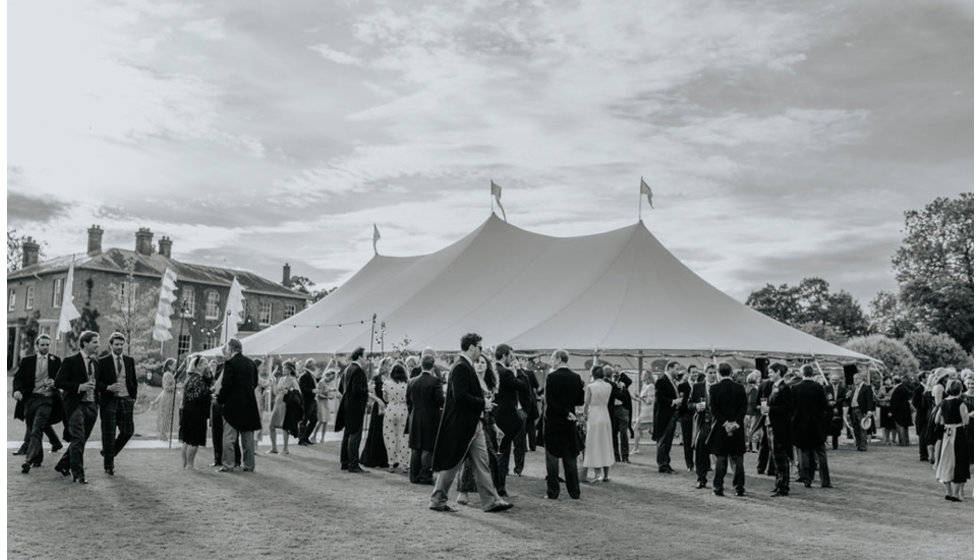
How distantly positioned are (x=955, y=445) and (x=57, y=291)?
4813cm

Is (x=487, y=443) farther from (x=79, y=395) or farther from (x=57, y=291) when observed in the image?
(x=57, y=291)

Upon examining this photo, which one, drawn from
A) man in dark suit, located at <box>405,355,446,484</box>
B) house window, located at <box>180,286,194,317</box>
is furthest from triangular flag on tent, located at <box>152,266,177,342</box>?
house window, located at <box>180,286,194,317</box>

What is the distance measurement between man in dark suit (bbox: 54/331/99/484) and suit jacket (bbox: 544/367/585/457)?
480 centimetres

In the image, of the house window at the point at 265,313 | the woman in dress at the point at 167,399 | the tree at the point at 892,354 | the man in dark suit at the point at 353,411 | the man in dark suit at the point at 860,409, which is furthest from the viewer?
the house window at the point at 265,313

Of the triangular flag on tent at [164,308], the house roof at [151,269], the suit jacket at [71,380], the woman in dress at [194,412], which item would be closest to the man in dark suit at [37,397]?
the suit jacket at [71,380]

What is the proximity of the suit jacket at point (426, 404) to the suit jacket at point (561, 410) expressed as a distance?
1.26m

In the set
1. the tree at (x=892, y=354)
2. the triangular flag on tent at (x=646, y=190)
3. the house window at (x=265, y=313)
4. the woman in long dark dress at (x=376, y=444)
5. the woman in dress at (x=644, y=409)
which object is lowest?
the woman in long dark dress at (x=376, y=444)

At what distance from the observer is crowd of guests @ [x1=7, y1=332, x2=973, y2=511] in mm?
8508

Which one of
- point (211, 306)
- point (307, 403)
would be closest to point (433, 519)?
point (307, 403)

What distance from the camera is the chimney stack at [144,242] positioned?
50906 mm

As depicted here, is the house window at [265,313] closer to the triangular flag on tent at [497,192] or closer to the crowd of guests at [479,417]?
the triangular flag on tent at [497,192]

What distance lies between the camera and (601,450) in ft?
34.4

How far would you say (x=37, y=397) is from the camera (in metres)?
9.91

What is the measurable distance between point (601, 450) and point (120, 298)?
41.5m
